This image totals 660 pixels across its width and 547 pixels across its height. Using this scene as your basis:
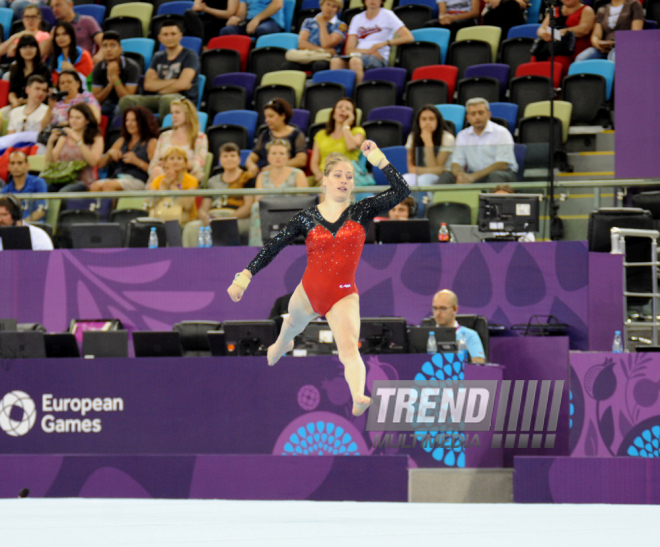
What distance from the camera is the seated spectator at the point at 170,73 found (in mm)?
10172

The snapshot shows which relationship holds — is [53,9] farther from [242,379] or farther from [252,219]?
[242,379]

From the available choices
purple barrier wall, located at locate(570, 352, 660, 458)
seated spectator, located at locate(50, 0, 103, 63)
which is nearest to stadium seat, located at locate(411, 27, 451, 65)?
seated spectator, located at locate(50, 0, 103, 63)

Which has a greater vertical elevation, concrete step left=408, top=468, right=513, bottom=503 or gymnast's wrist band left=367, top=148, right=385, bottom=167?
gymnast's wrist band left=367, top=148, right=385, bottom=167

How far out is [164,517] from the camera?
4.04 m

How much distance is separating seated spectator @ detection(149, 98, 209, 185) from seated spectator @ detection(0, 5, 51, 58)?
3045mm

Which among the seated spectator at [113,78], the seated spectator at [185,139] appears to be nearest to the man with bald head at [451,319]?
the seated spectator at [185,139]

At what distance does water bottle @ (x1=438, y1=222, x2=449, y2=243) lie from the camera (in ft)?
26.3

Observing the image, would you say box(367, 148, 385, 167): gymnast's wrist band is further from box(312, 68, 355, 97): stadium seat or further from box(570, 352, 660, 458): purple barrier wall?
box(312, 68, 355, 97): stadium seat

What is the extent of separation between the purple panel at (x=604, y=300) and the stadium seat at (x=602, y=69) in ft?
7.75

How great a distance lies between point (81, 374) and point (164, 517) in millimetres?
3250

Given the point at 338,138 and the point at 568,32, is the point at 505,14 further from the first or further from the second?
the point at 338,138

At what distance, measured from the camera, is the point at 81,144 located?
29.8 ft

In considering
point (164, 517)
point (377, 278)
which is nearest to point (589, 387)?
point (377, 278)

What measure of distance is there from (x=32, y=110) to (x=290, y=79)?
9.33 ft
